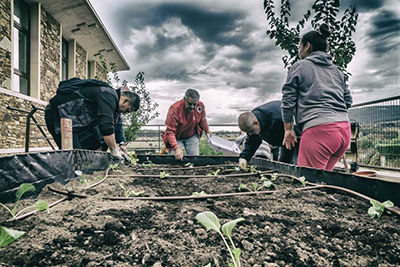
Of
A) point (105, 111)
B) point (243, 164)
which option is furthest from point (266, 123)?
point (105, 111)

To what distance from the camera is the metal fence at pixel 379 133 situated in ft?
17.8

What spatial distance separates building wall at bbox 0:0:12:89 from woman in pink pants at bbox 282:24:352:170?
512cm

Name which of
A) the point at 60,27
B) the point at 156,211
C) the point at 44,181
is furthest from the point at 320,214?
the point at 60,27

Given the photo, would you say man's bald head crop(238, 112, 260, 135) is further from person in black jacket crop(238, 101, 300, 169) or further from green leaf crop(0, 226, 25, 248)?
green leaf crop(0, 226, 25, 248)

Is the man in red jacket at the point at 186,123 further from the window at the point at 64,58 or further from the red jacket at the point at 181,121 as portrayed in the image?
the window at the point at 64,58

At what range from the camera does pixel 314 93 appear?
1891 mm

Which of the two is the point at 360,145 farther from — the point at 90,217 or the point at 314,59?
the point at 90,217

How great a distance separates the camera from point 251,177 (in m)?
2.20

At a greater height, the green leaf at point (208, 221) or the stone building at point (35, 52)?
the stone building at point (35, 52)

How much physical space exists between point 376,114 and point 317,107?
17.1ft

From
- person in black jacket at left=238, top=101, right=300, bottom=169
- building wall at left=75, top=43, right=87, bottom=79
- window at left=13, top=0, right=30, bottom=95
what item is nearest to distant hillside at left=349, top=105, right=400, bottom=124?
person in black jacket at left=238, top=101, right=300, bottom=169

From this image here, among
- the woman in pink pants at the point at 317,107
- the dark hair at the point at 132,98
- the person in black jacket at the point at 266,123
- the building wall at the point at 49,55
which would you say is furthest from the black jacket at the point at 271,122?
the building wall at the point at 49,55

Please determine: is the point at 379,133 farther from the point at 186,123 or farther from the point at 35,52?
A: the point at 35,52

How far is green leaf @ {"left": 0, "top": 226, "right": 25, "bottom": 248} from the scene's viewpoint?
534mm
